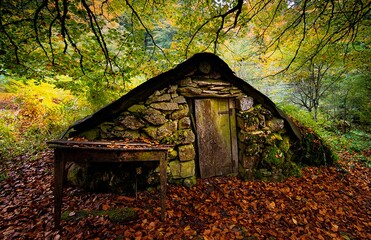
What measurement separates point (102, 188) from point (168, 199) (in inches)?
49.6

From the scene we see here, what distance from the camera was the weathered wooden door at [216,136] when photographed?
13.1 ft

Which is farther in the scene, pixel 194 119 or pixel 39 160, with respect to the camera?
pixel 39 160

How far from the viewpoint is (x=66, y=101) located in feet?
23.3

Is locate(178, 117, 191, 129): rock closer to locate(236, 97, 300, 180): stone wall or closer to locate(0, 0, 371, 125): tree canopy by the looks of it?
locate(236, 97, 300, 180): stone wall

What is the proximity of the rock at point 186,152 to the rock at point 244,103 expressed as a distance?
1.46 m

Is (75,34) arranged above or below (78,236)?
above

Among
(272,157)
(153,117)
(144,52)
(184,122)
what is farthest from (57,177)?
(272,157)

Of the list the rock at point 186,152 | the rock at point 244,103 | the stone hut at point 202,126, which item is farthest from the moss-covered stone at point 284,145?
the rock at point 186,152

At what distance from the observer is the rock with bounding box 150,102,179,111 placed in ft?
11.6

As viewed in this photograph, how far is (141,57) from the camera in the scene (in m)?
5.17

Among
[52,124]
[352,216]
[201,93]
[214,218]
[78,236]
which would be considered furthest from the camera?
[52,124]

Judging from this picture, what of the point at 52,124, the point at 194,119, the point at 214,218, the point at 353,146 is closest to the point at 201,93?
the point at 194,119

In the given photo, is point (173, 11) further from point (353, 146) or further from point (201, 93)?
point (353, 146)

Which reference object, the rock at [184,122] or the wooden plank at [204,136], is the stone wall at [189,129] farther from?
the wooden plank at [204,136]
